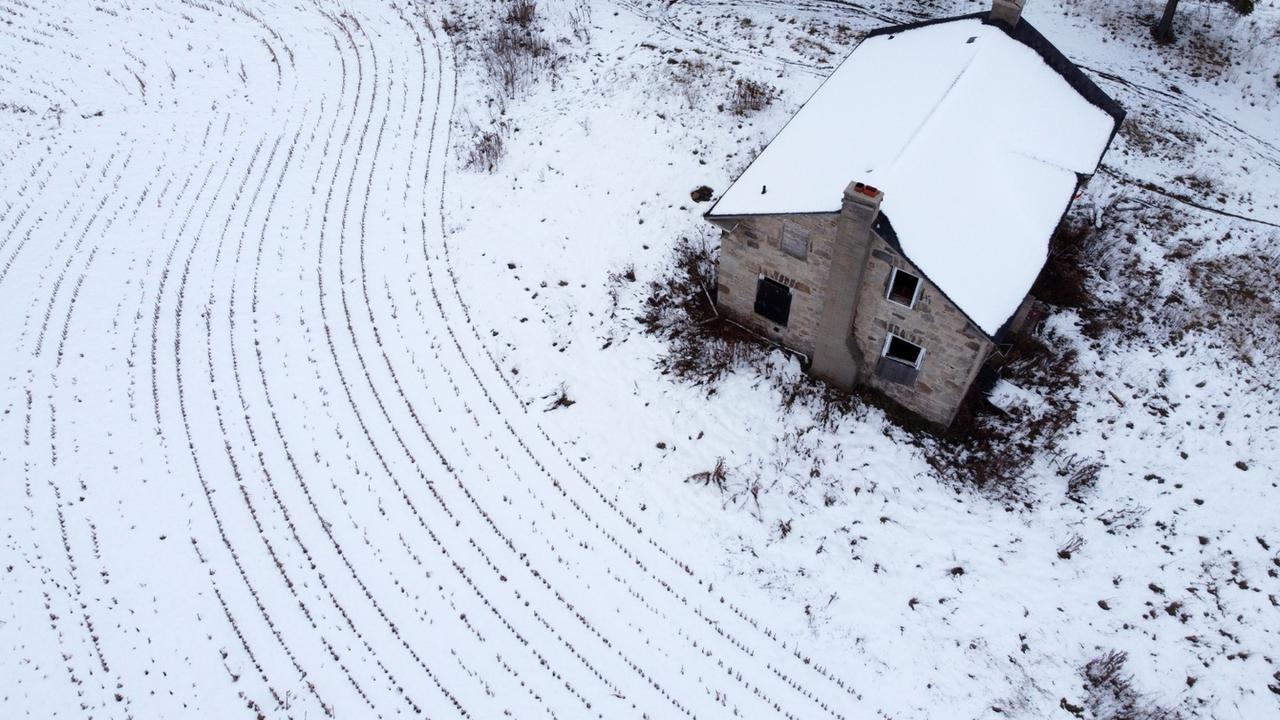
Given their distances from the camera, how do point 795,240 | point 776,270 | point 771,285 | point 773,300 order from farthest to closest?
point 773,300
point 771,285
point 776,270
point 795,240

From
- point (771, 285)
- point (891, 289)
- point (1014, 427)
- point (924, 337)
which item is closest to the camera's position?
point (891, 289)

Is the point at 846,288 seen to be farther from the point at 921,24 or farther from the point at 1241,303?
the point at 1241,303

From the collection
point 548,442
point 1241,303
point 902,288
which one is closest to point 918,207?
point 902,288

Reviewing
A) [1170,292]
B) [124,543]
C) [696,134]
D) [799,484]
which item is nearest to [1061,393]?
[1170,292]

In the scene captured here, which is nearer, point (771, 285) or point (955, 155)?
point (955, 155)

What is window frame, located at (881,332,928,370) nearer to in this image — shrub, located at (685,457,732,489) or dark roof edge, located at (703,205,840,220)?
dark roof edge, located at (703,205,840,220)

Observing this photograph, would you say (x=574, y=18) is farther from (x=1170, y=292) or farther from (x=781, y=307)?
(x=1170, y=292)

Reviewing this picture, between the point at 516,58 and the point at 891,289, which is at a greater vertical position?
the point at 516,58

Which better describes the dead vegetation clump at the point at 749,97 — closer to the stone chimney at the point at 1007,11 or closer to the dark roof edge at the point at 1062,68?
the dark roof edge at the point at 1062,68
